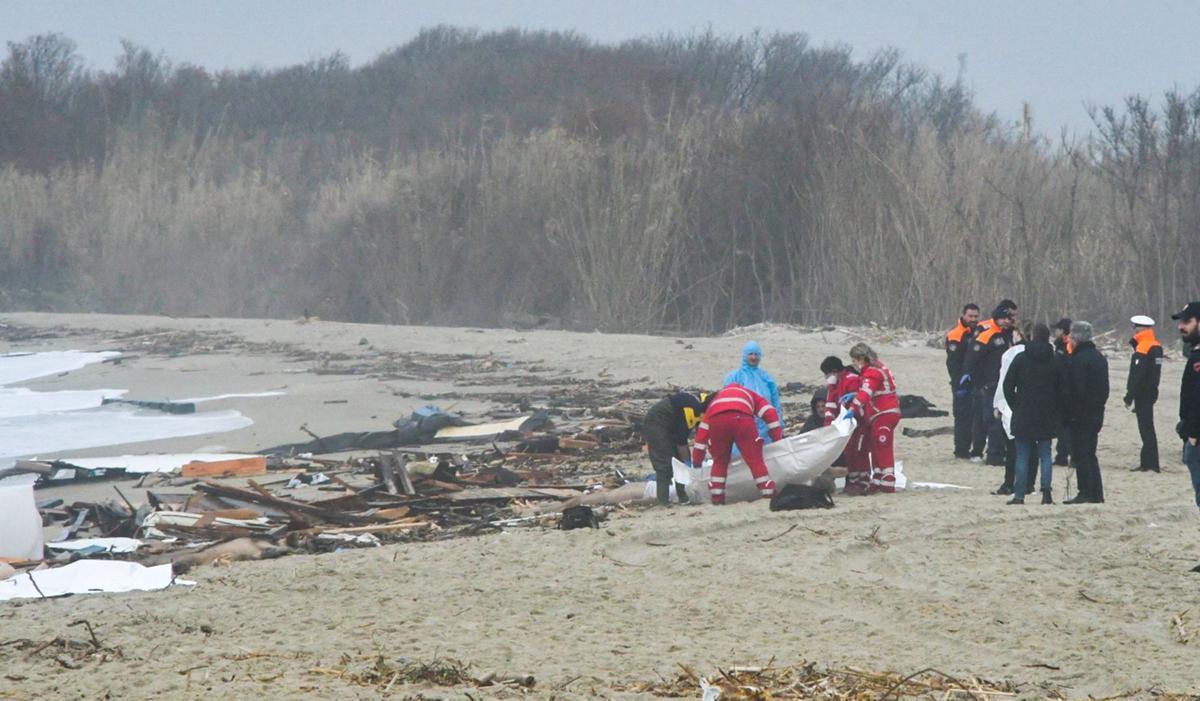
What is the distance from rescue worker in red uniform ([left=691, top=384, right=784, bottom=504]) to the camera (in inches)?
433

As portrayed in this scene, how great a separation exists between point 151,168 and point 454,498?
44956mm

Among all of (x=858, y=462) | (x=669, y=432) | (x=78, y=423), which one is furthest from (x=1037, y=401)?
(x=78, y=423)

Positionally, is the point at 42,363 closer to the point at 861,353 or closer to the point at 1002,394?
the point at 861,353

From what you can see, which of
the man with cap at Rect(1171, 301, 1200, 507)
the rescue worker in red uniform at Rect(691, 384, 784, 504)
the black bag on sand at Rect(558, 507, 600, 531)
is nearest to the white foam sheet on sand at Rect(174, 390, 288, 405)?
the rescue worker in red uniform at Rect(691, 384, 784, 504)

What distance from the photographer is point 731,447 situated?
1108 centimetres

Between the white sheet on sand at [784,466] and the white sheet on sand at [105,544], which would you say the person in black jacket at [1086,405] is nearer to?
the white sheet on sand at [784,466]

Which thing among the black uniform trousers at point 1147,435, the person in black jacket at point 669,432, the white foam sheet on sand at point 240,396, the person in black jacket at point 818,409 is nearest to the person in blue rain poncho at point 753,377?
the person in black jacket at point 818,409

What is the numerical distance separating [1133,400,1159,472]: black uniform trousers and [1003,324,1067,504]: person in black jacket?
2273 mm

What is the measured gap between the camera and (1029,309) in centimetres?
2736

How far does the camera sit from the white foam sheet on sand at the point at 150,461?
14.4 meters

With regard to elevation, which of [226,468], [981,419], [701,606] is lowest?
[701,606]

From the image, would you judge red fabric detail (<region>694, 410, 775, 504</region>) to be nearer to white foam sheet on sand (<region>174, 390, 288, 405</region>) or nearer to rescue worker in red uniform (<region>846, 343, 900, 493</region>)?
rescue worker in red uniform (<region>846, 343, 900, 493</region>)

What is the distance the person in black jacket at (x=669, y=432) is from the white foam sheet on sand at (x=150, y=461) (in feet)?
16.1

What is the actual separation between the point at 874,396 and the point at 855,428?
327 mm
